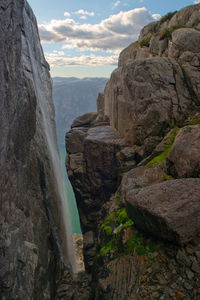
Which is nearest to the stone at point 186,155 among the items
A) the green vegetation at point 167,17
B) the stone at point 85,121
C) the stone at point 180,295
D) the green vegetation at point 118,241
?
the green vegetation at point 118,241

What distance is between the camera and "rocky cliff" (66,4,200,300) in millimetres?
7414

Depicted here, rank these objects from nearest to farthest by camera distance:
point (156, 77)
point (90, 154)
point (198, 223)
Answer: point (198, 223), point (156, 77), point (90, 154)

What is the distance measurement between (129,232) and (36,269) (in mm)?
4113

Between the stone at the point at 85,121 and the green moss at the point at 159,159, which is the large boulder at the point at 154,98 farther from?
the stone at the point at 85,121

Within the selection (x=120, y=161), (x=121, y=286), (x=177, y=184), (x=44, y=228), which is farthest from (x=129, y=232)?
(x=120, y=161)

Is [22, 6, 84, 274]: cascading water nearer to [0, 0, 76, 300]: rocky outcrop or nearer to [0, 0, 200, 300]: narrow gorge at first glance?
[0, 0, 200, 300]: narrow gorge

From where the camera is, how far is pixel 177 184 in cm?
837

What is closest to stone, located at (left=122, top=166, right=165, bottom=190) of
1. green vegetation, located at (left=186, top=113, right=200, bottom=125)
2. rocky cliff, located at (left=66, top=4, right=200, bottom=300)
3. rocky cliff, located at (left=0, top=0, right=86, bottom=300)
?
rocky cliff, located at (left=66, top=4, right=200, bottom=300)

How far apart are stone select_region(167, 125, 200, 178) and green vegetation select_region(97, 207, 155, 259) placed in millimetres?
3269

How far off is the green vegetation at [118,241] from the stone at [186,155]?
3.27m

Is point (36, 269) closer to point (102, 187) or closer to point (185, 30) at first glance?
point (102, 187)

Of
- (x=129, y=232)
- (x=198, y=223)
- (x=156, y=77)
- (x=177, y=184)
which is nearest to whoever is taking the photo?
(x=198, y=223)

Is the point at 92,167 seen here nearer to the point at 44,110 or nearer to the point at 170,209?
the point at 44,110

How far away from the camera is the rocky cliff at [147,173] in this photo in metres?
7.41
